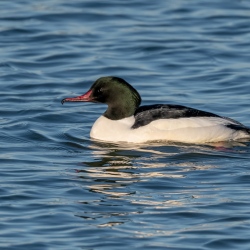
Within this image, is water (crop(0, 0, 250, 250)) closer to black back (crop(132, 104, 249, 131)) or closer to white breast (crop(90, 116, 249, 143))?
white breast (crop(90, 116, 249, 143))

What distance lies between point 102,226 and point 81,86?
26.2ft

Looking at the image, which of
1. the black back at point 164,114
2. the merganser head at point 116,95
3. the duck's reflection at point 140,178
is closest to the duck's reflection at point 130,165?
the duck's reflection at point 140,178

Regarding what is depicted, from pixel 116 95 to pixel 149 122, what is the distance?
0.67 meters

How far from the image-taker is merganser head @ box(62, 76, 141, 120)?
14312 millimetres

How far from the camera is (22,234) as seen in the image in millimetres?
9859

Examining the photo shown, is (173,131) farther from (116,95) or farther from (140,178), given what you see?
(140,178)

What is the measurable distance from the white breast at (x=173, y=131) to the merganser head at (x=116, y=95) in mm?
172

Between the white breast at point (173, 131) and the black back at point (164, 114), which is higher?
the black back at point (164, 114)

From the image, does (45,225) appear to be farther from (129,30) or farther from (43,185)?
(129,30)

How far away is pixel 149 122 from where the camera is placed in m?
14.1

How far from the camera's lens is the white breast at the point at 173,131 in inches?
552

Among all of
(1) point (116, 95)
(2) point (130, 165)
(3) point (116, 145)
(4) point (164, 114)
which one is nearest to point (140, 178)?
(2) point (130, 165)

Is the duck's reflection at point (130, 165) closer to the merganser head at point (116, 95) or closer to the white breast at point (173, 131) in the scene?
the white breast at point (173, 131)

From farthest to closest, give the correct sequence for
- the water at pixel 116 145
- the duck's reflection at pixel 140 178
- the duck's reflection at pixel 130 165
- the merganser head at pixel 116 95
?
the merganser head at pixel 116 95 → the duck's reflection at pixel 130 165 → the duck's reflection at pixel 140 178 → the water at pixel 116 145
